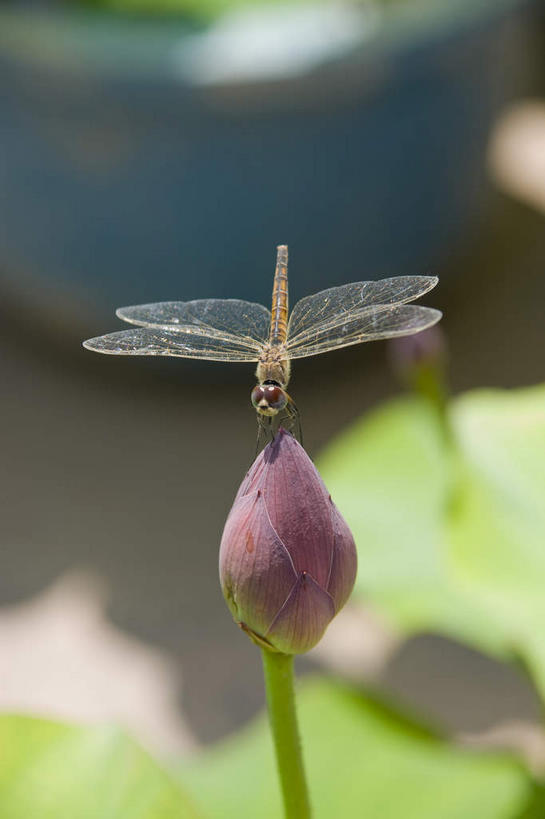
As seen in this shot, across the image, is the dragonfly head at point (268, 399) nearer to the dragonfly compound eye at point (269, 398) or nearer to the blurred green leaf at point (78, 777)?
the dragonfly compound eye at point (269, 398)

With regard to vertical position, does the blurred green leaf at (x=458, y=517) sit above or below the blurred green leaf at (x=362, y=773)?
above

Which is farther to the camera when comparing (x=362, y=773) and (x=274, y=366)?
(x=362, y=773)

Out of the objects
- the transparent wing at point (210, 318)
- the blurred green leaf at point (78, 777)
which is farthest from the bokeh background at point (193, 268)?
the transparent wing at point (210, 318)

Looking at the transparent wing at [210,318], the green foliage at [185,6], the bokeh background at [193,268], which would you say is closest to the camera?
the transparent wing at [210,318]

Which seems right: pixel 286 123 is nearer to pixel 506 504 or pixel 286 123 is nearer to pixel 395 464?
pixel 395 464

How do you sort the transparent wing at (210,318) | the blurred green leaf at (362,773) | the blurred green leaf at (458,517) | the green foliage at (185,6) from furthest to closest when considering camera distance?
the green foliage at (185,6) < the blurred green leaf at (362,773) < the blurred green leaf at (458,517) < the transparent wing at (210,318)

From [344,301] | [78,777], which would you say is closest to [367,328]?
[344,301]

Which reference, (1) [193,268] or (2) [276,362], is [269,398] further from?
(1) [193,268]
